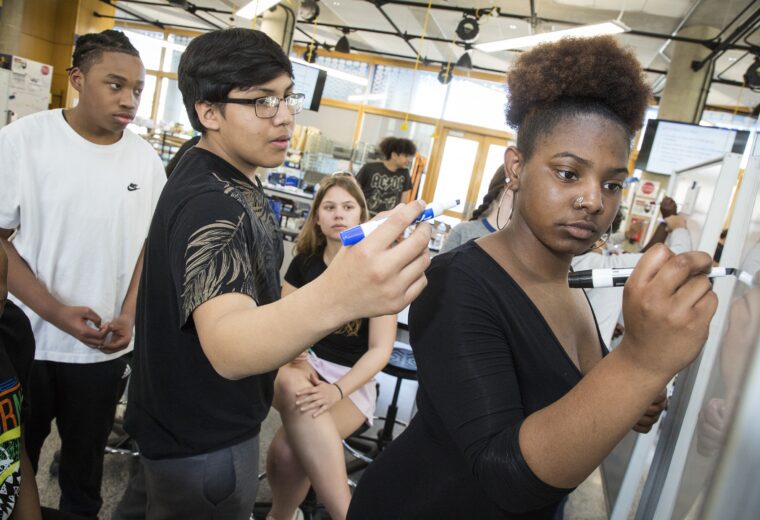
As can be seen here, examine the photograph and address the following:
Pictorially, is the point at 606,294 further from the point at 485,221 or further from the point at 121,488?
the point at 121,488

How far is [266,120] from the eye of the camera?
4.03ft

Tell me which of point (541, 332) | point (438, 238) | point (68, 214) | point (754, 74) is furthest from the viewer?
point (754, 74)

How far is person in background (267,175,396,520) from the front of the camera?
1.96 metres

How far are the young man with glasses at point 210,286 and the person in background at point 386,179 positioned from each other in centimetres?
539

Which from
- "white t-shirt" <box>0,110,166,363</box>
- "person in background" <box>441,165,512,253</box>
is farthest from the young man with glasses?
"person in background" <box>441,165,512,253</box>

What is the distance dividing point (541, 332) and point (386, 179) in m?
6.04

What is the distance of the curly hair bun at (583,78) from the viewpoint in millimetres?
881

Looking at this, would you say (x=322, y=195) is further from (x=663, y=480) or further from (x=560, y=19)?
(x=560, y=19)

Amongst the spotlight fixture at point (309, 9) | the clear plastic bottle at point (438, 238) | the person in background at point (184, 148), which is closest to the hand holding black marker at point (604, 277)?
the person in background at point (184, 148)

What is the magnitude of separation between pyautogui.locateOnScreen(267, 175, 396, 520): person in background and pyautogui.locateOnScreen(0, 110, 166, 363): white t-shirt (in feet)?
2.32

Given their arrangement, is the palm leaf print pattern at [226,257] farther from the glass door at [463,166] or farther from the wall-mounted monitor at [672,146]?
the glass door at [463,166]

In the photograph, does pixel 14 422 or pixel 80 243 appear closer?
pixel 14 422

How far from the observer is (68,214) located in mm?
1760

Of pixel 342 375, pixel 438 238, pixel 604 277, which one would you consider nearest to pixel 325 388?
pixel 342 375
